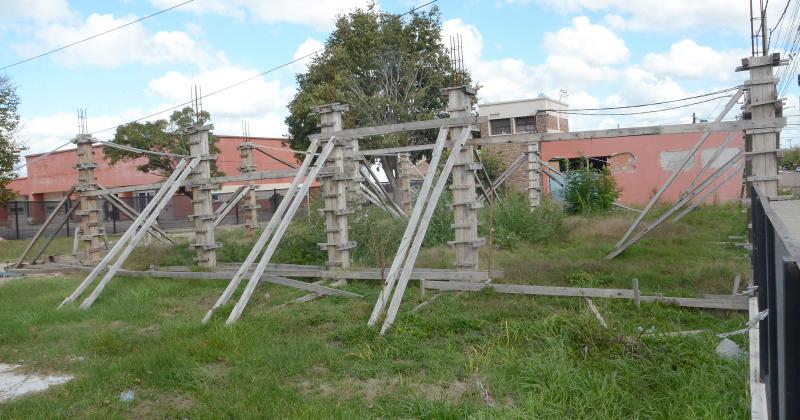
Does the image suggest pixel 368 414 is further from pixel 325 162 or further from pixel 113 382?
pixel 325 162

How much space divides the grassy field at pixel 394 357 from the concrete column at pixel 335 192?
1.00 meters

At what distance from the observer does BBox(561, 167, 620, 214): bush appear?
1975 cm

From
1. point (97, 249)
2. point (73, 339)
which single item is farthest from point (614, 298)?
point (97, 249)

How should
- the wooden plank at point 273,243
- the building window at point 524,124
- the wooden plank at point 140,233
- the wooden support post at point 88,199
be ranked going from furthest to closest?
1. the building window at point 524,124
2. the wooden support post at point 88,199
3. the wooden plank at point 140,233
4. the wooden plank at point 273,243

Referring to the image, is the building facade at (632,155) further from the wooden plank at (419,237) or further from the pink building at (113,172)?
the wooden plank at (419,237)

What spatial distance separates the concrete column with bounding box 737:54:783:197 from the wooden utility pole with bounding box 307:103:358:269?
5869 millimetres

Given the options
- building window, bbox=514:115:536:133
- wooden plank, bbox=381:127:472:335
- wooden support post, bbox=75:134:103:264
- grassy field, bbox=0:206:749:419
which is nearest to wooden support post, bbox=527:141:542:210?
grassy field, bbox=0:206:749:419

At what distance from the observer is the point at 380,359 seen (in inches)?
245

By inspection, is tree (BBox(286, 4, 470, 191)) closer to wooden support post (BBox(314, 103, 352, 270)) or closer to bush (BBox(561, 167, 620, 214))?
bush (BBox(561, 167, 620, 214))

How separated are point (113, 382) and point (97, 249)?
9.49 m

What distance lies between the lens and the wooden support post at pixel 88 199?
557 inches

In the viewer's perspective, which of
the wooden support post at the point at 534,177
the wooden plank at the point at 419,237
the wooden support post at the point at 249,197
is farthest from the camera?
the wooden support post at the point at 534,177

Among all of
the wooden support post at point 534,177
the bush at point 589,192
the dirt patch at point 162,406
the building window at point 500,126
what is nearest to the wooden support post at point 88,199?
the dirt patch at point 162,406

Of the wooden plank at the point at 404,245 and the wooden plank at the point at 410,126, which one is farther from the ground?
the wooden plank at the point at 410,126
